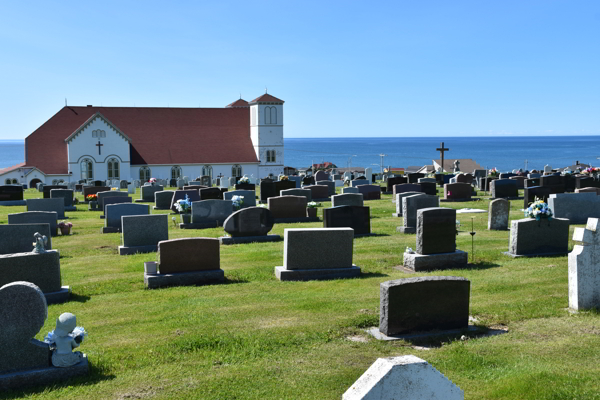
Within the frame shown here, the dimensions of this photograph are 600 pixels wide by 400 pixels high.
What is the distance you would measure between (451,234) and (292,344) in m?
6.29

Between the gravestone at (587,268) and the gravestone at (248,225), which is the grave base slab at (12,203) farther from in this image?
the gravestone at (587,268)

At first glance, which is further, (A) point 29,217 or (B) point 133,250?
(A) point 29,217

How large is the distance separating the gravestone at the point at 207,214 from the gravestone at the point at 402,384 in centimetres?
1714

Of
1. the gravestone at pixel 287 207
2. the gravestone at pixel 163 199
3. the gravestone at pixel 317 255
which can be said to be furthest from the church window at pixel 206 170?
the gravestone at pixel 317 255

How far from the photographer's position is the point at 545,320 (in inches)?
363

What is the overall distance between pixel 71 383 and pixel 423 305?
469 cm

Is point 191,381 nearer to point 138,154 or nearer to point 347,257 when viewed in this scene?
point 347,257

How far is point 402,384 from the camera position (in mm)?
4250

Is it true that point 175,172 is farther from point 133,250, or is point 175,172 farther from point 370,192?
point 133,250

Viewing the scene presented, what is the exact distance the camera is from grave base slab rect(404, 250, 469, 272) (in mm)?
13141

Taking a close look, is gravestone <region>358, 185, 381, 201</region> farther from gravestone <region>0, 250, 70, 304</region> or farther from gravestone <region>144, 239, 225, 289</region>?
gravestone <region>0, 250, 70, 304</region>

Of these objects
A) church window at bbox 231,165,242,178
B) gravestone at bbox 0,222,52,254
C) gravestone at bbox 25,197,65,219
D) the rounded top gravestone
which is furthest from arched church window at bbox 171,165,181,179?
gravestone at bbox 0,222,52,254

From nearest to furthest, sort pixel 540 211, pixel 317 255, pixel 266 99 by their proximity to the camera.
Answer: pixel 317 255, pixel 540 211, pixel 266 99

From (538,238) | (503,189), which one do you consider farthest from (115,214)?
(503,189)
